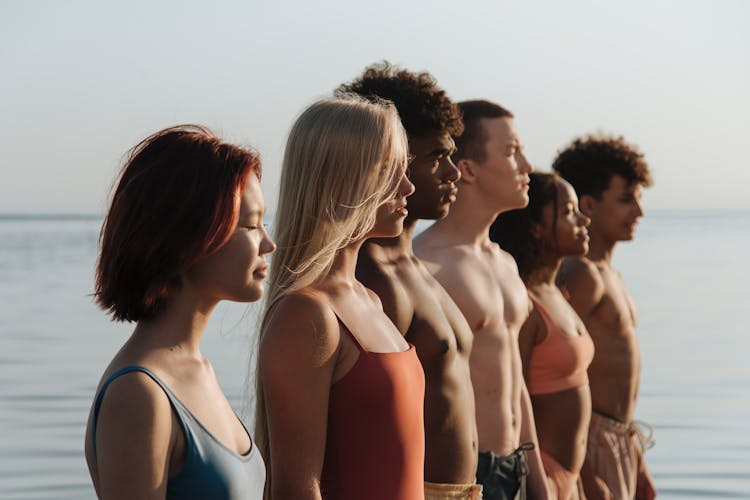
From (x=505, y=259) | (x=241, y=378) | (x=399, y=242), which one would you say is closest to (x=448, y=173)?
(x=399, y=242)

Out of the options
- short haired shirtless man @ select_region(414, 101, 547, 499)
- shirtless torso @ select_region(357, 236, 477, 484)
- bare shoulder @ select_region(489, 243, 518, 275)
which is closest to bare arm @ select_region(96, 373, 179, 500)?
shirtless torso @ select_region(357, 236, 477, 484)

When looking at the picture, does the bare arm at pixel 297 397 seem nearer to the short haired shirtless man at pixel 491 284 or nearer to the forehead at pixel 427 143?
the forehead at pixel 427 143

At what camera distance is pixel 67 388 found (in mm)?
16703

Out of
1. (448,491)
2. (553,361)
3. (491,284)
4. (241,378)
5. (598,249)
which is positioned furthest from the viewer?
(241,378)

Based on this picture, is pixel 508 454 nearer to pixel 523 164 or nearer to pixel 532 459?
pixel 532 459

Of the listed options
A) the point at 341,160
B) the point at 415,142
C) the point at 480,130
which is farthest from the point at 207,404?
the point at 480,130

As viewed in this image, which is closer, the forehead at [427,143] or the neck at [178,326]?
the neck at [178,326]

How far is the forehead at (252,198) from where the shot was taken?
3432mm

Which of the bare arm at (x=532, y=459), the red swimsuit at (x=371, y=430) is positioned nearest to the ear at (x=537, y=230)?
the bare arm at (x=532, y=459)

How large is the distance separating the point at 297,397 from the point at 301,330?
178 millimetres

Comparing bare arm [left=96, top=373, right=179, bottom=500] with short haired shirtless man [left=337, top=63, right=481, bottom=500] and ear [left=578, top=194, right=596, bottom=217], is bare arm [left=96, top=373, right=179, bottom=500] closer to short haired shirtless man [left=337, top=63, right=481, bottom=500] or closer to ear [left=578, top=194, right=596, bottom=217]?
short haired shirtless man [left=337, top=63, right=481, bottom=500]

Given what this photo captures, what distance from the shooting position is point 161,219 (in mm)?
3254

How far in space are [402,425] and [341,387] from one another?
21 cm

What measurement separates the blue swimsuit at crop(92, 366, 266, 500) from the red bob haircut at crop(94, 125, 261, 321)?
211 millimetres
